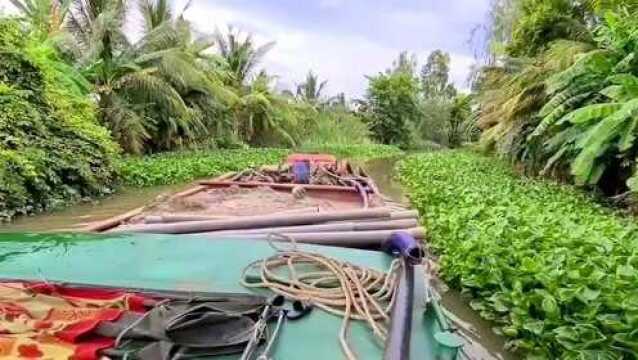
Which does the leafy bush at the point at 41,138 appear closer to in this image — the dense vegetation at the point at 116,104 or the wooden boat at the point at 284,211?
the dense vegetation at the point at 116,104

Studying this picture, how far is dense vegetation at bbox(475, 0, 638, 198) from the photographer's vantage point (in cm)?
694

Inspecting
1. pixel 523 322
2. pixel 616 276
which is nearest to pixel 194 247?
pixel 523 322

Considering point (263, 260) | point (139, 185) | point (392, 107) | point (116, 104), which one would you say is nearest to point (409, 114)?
point (392, 107)

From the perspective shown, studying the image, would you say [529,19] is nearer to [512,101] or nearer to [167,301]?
[512,101]

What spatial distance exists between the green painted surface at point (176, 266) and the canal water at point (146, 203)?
0.77m

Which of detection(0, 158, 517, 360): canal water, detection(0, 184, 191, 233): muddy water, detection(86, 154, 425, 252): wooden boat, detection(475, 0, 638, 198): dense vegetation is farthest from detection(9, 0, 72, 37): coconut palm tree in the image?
detection(475, 0, 638, 198): dense vegetation

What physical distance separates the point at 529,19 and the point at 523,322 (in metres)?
10.4

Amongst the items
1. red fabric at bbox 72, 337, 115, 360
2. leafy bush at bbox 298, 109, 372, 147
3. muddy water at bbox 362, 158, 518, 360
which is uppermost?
leafy bush at bbox 298, 109, 372, 147

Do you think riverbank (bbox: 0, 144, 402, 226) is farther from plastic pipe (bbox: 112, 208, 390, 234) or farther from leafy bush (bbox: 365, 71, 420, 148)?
leafy bush (bbox: 365, 71, 420, 148)

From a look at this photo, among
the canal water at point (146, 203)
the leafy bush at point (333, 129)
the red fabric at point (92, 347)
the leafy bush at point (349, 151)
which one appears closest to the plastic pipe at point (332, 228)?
the canal water at point (146, 203)

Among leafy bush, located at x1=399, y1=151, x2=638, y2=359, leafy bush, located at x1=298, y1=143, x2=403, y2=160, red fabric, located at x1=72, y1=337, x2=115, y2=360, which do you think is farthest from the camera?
leafy bush, located at x1=298, y1=143, x2=403, y2=160

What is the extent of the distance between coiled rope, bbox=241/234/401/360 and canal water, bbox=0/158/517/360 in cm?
58

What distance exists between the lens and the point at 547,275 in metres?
3.26

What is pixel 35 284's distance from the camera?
90.0 inches
